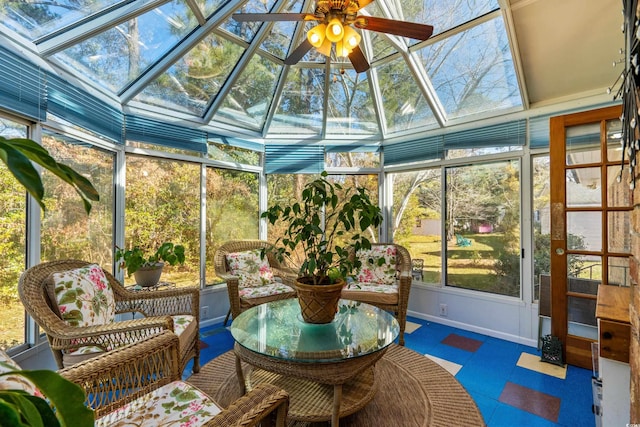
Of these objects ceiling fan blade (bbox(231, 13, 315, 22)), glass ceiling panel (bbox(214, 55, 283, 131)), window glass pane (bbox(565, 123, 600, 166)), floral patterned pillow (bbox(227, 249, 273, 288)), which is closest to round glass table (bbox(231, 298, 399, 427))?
floral patterned pillow (bbox(227, 249, 273, 288))

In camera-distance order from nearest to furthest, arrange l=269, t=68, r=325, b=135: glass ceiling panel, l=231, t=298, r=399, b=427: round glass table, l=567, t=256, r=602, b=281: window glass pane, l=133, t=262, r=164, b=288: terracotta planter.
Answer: l=231, t=298, r=399, b=427: round glass table
l=567, t=256, r=602, b=281: window glass pane
l=133, t=262, r=164, b=288: terracotta planter
l=269, t=68, r=325, b=135: glass ceiling panel

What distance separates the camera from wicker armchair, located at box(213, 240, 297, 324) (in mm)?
2869

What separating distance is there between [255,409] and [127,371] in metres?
0.77

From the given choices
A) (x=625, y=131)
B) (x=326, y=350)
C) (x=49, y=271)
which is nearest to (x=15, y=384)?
(x=326, y=350)

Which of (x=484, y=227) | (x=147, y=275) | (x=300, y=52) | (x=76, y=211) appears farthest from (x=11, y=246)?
(x=484, y=227)

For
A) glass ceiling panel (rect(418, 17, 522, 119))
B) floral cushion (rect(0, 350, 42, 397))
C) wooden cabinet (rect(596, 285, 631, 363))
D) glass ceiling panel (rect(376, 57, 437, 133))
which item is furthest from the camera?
glass ceiling panel (rect(376, 57, 437, 133))

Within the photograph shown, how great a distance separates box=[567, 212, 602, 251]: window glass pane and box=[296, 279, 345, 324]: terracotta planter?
213 centimetres

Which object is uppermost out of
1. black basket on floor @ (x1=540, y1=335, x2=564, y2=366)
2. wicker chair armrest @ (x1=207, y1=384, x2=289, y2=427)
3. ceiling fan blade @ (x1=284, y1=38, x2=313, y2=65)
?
ceiling fan blade @ (x1=284, y1=38, x2=313, y2=65)

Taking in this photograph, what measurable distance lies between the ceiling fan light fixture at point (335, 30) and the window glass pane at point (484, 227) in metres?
2.37

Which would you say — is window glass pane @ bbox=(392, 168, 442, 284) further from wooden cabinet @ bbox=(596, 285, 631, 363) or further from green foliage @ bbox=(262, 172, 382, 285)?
wooden cabinet @ bbox=(596, 285, 631, 363)

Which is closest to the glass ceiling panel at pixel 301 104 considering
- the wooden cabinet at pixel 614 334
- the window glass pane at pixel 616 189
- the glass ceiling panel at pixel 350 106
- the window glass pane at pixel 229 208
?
the glass ceiling panel at pixel 350 106

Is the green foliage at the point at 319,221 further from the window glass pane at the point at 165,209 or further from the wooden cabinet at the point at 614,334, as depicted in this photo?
the window glass pane at the point at 165,209

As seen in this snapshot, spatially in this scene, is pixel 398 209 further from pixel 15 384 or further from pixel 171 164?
pixel 15 384

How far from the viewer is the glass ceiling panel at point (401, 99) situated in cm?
335
